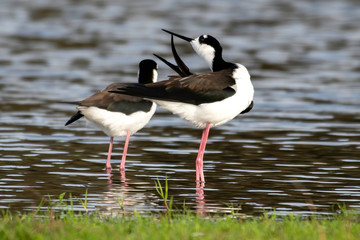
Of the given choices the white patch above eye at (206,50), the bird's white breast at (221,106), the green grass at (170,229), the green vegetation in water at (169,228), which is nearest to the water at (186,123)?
the bird's white breast at (221,106)

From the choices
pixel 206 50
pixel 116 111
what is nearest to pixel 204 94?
pixel 206 50

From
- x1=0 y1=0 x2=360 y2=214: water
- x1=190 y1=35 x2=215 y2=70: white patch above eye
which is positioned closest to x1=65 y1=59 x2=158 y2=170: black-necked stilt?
x1=0 y1=0 x2=360 y2=214: water

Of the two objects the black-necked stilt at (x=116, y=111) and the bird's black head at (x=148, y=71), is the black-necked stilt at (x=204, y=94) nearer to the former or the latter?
A: the black-necked stilt at (x=116, y=111)

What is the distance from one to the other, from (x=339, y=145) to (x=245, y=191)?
12.7ft

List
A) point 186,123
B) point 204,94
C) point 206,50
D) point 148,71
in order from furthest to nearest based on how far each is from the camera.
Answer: point 186,123 < point 148,71 < point 206,50 < point 204,94

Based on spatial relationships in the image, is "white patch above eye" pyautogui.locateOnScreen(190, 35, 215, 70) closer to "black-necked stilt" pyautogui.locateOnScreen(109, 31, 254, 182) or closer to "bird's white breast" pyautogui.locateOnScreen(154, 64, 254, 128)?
"black-necked stilt" pyautogui.locateOnScreen(109, 31, 254, 182)

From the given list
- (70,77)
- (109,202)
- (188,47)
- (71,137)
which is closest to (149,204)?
(109,202)

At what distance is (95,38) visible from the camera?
2908 centimetres

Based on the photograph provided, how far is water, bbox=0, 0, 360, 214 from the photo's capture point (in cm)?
1054

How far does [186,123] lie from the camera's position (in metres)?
16.6

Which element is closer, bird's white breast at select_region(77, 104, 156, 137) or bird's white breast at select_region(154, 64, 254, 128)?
bird's white breast at select_region(154, 64, 254, 128)

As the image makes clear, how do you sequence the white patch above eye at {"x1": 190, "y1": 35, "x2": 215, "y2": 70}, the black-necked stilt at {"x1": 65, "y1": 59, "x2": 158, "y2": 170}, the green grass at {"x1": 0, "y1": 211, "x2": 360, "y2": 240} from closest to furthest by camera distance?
the green grass at {"x1": 0, "y1": 211, "x2": 360, "y2": 240}, the white patch above eye at {"x1": 190, "y1": 35, "x2": 215, "y2": 70}, the black-necked stilt at {"x1": 65, "y1": 59, "x2": 158, "y2": 170}

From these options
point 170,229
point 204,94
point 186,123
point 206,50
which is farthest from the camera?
point 186,123

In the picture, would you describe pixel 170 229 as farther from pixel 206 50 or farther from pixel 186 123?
pixel 186 123
